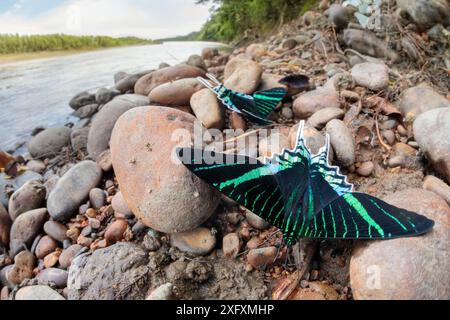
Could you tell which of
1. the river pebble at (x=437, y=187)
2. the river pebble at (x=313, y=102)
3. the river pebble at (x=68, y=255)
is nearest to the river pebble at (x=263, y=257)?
the river pebble at (x=437, y=187)

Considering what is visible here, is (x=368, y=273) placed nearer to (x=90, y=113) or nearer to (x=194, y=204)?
(x=194, y=204)

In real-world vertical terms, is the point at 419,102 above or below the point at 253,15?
below

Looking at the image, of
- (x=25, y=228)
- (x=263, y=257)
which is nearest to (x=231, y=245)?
(x=263, y=257)

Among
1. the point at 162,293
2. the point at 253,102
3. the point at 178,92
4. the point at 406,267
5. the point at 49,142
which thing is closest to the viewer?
the point at 406,267

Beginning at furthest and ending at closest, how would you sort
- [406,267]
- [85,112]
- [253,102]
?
[85,112], [253,102], [406,267]

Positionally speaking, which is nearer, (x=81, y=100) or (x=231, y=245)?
(x=231, y=245)

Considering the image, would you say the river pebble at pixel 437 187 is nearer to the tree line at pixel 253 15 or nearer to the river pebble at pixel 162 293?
the river pebble at pixel 162 293

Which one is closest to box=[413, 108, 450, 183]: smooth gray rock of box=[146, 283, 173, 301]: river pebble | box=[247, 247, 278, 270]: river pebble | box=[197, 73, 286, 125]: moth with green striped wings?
box=[197, 73, 286, 125]: moth with green striped wings

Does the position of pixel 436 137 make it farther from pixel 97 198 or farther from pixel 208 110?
pixel 97 198
